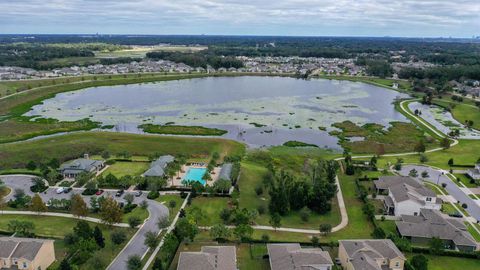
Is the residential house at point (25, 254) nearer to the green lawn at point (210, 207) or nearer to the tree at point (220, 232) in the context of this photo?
the tree at point (220, 232)

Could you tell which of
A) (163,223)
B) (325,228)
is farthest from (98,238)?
(325,228)

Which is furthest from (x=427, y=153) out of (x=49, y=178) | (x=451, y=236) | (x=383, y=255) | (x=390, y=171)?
(x=49, y=178)

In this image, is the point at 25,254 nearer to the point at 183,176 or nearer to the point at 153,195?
the point at 153,195

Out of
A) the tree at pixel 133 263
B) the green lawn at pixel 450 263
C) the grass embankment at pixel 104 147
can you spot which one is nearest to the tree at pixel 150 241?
the tree at pixel 133 263

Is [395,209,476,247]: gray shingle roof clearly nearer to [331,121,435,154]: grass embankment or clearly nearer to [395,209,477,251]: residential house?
[395,209,477,251]: residential house

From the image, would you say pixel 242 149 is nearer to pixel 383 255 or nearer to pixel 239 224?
pixel 239 224
